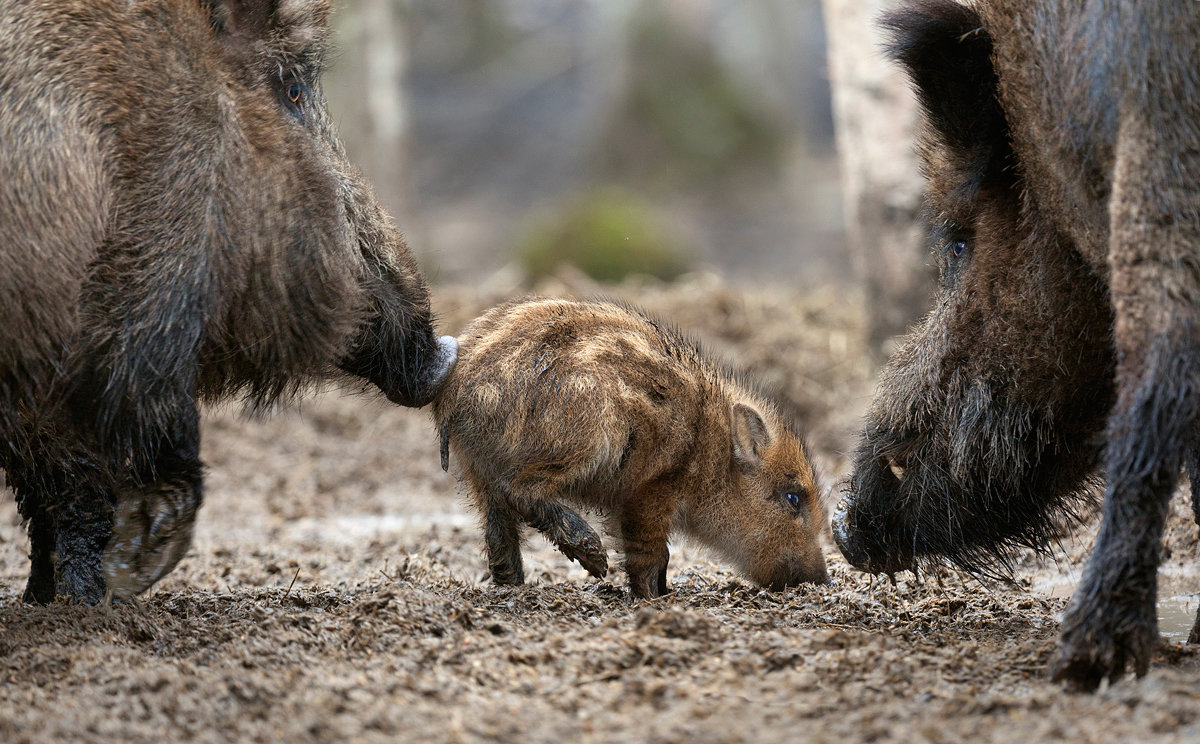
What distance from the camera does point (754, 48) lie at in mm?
24234

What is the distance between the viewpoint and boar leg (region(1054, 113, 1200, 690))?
303cm

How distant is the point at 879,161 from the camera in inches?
318

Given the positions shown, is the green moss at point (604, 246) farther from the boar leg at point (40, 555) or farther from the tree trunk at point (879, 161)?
the boar leg at point (40, 555)

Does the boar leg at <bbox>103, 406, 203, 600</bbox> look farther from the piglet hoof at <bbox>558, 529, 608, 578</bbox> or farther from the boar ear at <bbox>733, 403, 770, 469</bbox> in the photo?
the boar ear at <bbox>733, 403, 770, 469</bbox>

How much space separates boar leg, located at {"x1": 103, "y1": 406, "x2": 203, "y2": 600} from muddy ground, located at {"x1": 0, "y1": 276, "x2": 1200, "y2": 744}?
142mm

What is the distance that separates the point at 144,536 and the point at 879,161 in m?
5.31

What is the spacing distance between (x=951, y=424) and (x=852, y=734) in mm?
1682

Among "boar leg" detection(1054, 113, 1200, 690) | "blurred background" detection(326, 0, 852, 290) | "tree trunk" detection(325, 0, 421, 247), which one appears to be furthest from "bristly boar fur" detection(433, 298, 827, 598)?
"blurred background" detection(326, 0, 852, 290)

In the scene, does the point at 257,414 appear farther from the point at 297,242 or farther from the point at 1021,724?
the point at 1021,724

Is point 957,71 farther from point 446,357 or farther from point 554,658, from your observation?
point 554,658

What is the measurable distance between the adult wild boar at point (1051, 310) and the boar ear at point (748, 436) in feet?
1.48

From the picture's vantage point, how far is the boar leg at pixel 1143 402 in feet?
9.93

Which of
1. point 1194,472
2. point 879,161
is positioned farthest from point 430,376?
point 879,161

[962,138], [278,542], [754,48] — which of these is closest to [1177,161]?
[962,138]
